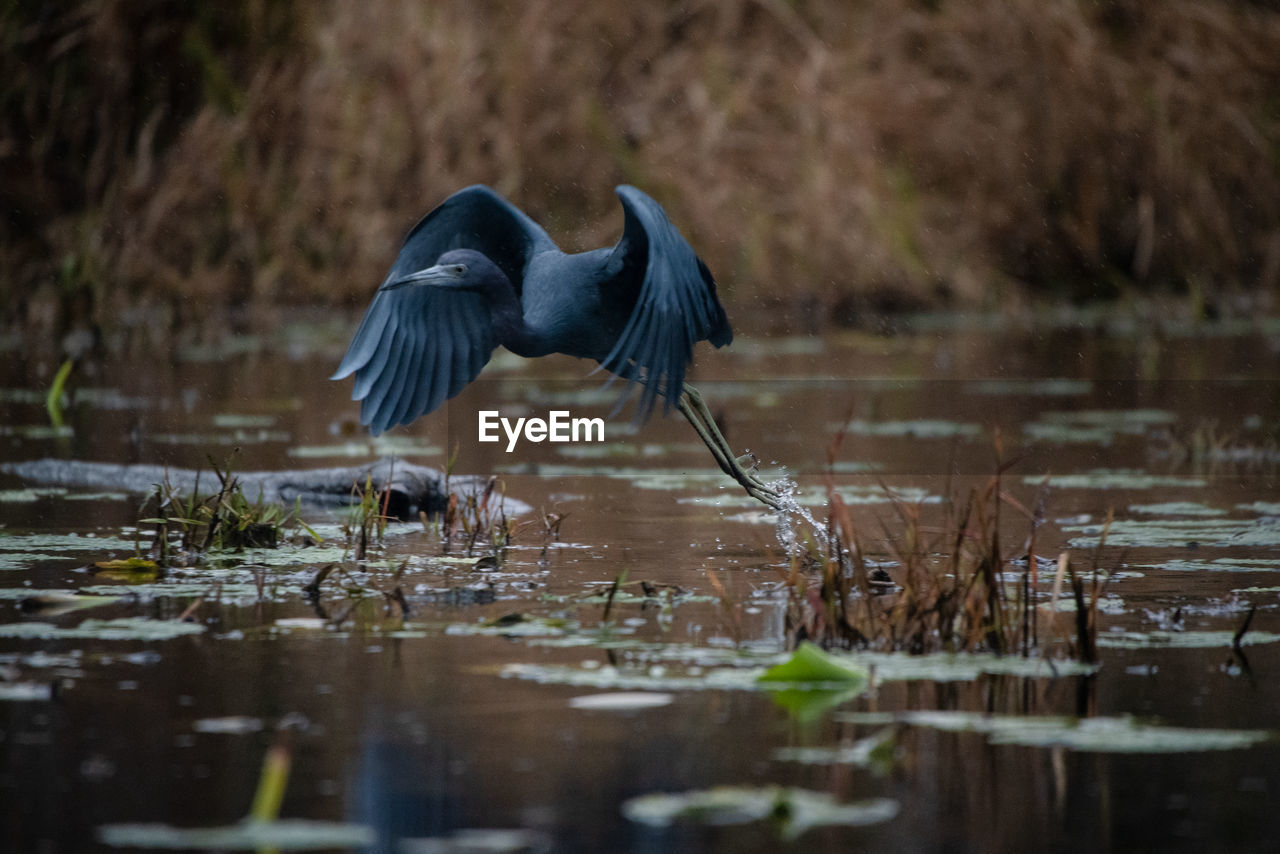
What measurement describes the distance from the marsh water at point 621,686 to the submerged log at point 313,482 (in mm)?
167

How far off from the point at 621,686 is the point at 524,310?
281 cm

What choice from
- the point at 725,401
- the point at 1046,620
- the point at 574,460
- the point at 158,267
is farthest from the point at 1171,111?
the point at 1046,620

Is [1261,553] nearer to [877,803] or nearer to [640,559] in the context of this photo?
[640,559]

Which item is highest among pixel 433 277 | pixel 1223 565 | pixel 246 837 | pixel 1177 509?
pixel 433 277

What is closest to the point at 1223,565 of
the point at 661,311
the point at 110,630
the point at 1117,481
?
the point at 661,311

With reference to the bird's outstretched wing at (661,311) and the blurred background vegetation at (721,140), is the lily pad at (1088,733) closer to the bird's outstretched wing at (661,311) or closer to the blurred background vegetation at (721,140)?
the bird's outstretched wing at (661,311)

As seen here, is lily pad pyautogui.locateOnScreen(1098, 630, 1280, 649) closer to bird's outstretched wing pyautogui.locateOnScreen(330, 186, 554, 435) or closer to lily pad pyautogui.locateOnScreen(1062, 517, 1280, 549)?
lily pad pyautogui.locateOnScreen(1062, 517, 1280, 549)

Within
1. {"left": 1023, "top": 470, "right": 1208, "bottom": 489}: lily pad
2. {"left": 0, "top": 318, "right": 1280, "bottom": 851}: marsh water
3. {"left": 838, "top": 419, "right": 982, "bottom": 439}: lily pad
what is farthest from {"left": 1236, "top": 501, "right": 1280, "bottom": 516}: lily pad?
{"left": 838, "top": 419, "right": 982, "bottom": 439}: lily pad

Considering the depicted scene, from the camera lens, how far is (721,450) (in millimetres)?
7336

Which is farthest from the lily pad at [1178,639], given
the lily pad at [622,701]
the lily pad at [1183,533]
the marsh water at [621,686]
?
the lily pad at [1183,533]

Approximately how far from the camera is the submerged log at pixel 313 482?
7711 millimetres

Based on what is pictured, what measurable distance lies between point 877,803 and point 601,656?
1383 mm

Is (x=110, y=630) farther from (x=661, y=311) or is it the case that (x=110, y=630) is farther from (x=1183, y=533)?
(x=1183, y=533)

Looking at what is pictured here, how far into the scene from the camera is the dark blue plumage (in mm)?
6098
